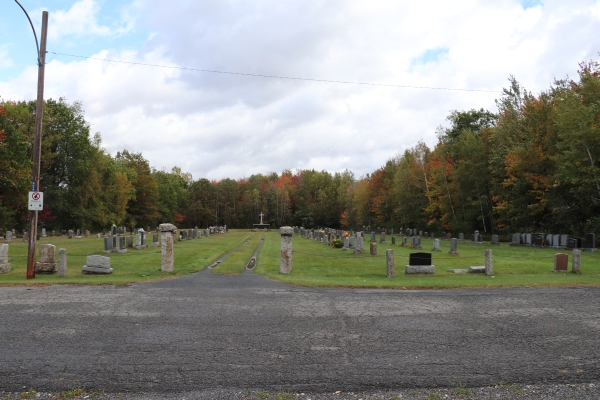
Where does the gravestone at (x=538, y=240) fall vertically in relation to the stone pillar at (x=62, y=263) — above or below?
above

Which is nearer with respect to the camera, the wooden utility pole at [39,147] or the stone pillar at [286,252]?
the wooden utility pole at [39,147]

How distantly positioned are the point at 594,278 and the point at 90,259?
16.7 meters

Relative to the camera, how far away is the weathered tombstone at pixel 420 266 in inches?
617

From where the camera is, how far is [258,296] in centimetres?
1032

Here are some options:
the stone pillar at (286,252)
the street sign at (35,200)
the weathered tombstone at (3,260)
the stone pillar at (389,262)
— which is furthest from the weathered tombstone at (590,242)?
the weathered tombstone at (3,260)

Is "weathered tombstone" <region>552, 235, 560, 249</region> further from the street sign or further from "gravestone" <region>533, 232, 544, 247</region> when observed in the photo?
the street sign

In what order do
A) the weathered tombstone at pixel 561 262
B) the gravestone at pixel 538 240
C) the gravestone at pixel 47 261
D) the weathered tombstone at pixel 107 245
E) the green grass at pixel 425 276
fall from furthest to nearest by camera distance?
the gravestone at pixel 538 240 → the weathered tombstone at pixel 107 245 → the weathered tombstone at pixel 561 262 → the gravestone at pixel 47 261 → the green grass at pixel 425 276

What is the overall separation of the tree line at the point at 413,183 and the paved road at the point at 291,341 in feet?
84.5

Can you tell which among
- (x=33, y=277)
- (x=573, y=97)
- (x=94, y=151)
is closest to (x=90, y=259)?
(x=33, y=277)

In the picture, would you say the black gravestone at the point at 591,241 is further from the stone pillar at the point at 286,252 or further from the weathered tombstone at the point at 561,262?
the stone pillar at the point at 286,252

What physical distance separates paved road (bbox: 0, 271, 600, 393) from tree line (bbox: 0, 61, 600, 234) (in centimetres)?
2577

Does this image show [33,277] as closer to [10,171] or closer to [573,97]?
[10,171]

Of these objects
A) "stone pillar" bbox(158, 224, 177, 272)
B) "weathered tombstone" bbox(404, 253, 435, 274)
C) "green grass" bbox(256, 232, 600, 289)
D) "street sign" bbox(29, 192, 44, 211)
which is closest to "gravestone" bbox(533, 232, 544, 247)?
"green grass" bbox(256, 232, 600, 289)

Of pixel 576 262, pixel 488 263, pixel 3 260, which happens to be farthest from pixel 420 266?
pixel 3 260
